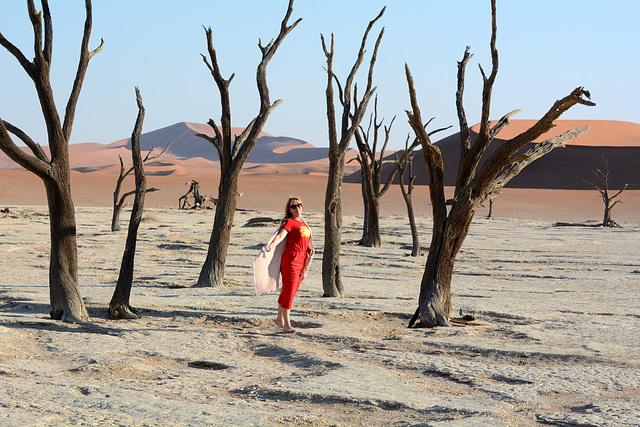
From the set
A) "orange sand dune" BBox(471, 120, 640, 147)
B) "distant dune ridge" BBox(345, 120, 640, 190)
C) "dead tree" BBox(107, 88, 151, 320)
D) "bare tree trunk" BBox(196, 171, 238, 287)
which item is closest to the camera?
"dead tree" BBox(107, 88, 151, 320)

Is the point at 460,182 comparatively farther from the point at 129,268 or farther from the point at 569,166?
the point at 569,166

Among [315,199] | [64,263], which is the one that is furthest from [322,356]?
[315,199]

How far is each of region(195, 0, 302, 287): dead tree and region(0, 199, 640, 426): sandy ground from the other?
0.40 m

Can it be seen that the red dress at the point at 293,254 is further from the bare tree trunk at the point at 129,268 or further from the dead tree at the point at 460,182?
the bare tree trunk at the point at 129,268

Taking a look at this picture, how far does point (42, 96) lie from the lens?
6996 millimetres

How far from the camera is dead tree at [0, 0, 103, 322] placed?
694 cm

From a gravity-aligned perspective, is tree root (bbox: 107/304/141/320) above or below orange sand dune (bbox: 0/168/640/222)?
below

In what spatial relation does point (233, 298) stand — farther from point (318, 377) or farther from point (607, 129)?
point (607, 129)

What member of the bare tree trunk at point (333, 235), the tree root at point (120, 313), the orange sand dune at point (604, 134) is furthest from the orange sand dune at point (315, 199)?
the orange sand dune at point (604, 134)

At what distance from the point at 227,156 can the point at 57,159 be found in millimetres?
3419

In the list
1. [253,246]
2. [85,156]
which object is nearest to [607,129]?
[253,246]

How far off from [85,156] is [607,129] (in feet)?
396

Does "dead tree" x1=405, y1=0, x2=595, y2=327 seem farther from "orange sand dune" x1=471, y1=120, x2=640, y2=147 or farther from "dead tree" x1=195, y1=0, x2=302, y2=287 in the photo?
"orange sand dune" x1=471, y1=120, x2=640, y2=147

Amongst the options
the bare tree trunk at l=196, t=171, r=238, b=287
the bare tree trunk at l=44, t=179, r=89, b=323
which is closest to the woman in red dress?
the bare tree trunk at l=44, t=179, r=89, b=323
